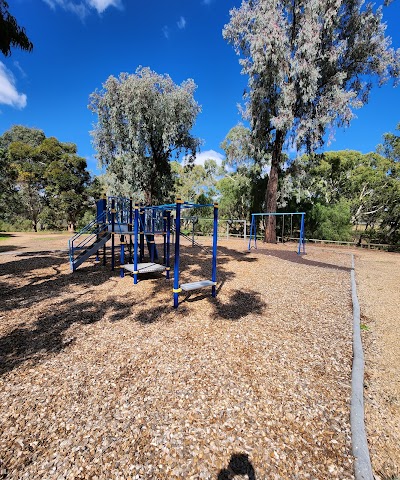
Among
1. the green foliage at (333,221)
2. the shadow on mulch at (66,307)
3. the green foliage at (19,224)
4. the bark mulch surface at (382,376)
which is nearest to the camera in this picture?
the bark mulch surface at (382,376)

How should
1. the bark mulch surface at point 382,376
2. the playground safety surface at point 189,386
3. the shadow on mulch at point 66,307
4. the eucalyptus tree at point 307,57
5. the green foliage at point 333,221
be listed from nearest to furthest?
the playground safety surface at point 189,386 → the bark mulch surface at point 382,376 → the shadow on mulch at point 66,307 → the eucalyptus tree at point 307,57 → the green foliage at point 333,221

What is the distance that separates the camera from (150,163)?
19156 mm

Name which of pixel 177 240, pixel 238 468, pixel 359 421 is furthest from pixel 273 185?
pixel 238 468

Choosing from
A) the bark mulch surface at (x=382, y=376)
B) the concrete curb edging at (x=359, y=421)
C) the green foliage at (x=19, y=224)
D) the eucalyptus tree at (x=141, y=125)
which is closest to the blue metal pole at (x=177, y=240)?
the concrete curb edging at (x=359, y=421)

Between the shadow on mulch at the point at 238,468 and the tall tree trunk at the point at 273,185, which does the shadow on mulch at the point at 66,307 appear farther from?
the tall tree trunk at the point at 273,185

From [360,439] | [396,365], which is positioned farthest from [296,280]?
[360,439]

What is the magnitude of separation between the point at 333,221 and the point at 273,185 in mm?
5820

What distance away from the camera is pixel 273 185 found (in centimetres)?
1698

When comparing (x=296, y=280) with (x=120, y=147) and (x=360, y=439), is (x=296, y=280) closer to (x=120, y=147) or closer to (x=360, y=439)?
(x=360, y=439)

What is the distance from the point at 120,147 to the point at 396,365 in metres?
19.5

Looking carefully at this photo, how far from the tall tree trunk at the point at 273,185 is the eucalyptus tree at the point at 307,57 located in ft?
3.04

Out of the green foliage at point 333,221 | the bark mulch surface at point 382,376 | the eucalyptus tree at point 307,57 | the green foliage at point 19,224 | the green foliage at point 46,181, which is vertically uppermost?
the eucalyptus tree at point 307,57

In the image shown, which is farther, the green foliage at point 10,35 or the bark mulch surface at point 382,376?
the green foliage at point 10,35

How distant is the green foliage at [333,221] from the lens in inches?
727
